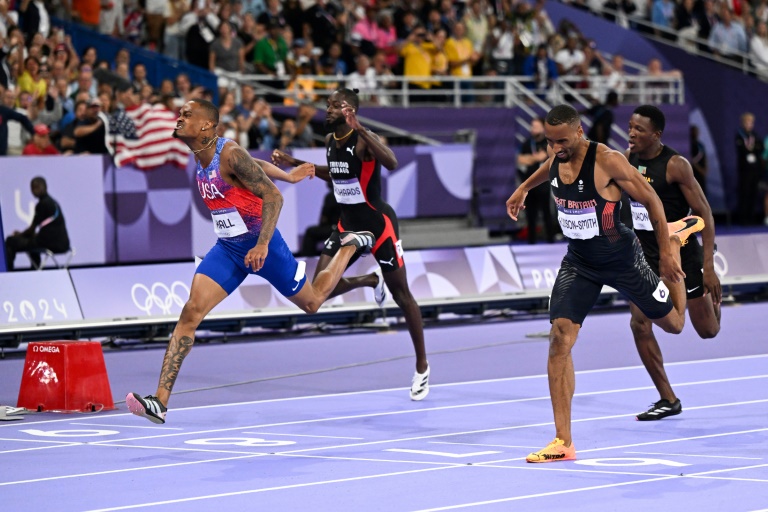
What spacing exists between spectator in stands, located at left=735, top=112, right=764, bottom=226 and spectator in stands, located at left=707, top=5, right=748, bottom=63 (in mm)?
1935

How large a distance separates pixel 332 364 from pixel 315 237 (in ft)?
20.7

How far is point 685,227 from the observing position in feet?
35.1

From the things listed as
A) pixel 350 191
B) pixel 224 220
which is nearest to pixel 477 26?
pixel 350 191

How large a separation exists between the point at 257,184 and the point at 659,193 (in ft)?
10.9

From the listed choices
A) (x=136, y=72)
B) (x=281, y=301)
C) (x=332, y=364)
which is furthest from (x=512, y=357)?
(x=136, y=72)

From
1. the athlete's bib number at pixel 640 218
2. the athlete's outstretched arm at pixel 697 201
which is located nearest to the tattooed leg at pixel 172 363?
the athlete's bib number at pixel 640 218

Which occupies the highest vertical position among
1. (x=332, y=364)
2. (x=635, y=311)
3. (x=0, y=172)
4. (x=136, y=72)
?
(x=136, y=72)

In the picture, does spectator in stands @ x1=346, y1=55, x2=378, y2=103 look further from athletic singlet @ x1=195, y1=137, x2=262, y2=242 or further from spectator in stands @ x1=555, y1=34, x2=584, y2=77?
athletic singlet @ x1=195, y1=137, x2=262, y2=242

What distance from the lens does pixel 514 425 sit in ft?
35.4

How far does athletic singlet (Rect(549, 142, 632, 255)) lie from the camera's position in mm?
9328

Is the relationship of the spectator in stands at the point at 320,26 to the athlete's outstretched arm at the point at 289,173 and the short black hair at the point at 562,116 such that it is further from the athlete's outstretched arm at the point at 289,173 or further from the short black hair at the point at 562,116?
the short black hair at the point at 562,116

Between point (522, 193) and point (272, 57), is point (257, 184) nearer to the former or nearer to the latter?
point (522, 193)

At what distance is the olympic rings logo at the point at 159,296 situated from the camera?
17125 millimetres

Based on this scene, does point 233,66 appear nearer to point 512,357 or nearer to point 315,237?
point 315,237
